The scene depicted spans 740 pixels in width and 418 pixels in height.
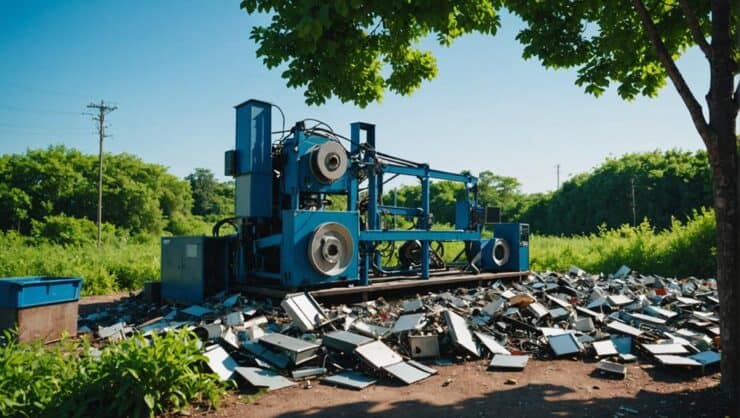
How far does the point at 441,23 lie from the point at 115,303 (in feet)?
25.1

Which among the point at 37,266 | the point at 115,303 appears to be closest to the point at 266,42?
the point at 115,303

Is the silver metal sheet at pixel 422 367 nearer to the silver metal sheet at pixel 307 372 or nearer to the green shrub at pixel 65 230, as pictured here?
the silver metal sheet at pixel 307 372

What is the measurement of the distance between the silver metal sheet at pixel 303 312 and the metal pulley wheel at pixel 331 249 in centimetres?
97

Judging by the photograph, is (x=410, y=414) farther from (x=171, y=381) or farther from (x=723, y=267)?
(x=723, y=267)

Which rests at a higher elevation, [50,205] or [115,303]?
[50,205]

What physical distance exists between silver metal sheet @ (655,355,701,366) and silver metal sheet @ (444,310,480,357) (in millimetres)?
1969

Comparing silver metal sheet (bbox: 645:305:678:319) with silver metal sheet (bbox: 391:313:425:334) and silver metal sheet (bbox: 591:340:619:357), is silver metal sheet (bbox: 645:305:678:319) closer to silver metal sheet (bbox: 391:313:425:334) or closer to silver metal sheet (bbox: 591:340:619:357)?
silver metal sheet (bbox: 591:340:619:357)

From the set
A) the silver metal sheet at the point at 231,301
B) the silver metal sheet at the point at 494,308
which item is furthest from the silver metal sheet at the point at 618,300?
the silver metal sheet at the point at 231,301

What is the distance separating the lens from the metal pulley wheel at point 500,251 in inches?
439

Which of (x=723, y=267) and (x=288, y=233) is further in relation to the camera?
(x=288, y=233)

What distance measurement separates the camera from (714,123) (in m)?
4.24

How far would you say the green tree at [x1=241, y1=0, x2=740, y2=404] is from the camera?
13.6 ft

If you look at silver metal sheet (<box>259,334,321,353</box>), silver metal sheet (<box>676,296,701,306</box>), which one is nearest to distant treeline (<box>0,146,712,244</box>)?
silver metal sheet (<box>676,296,701,306</box>)

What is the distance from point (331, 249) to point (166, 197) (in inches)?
1914
